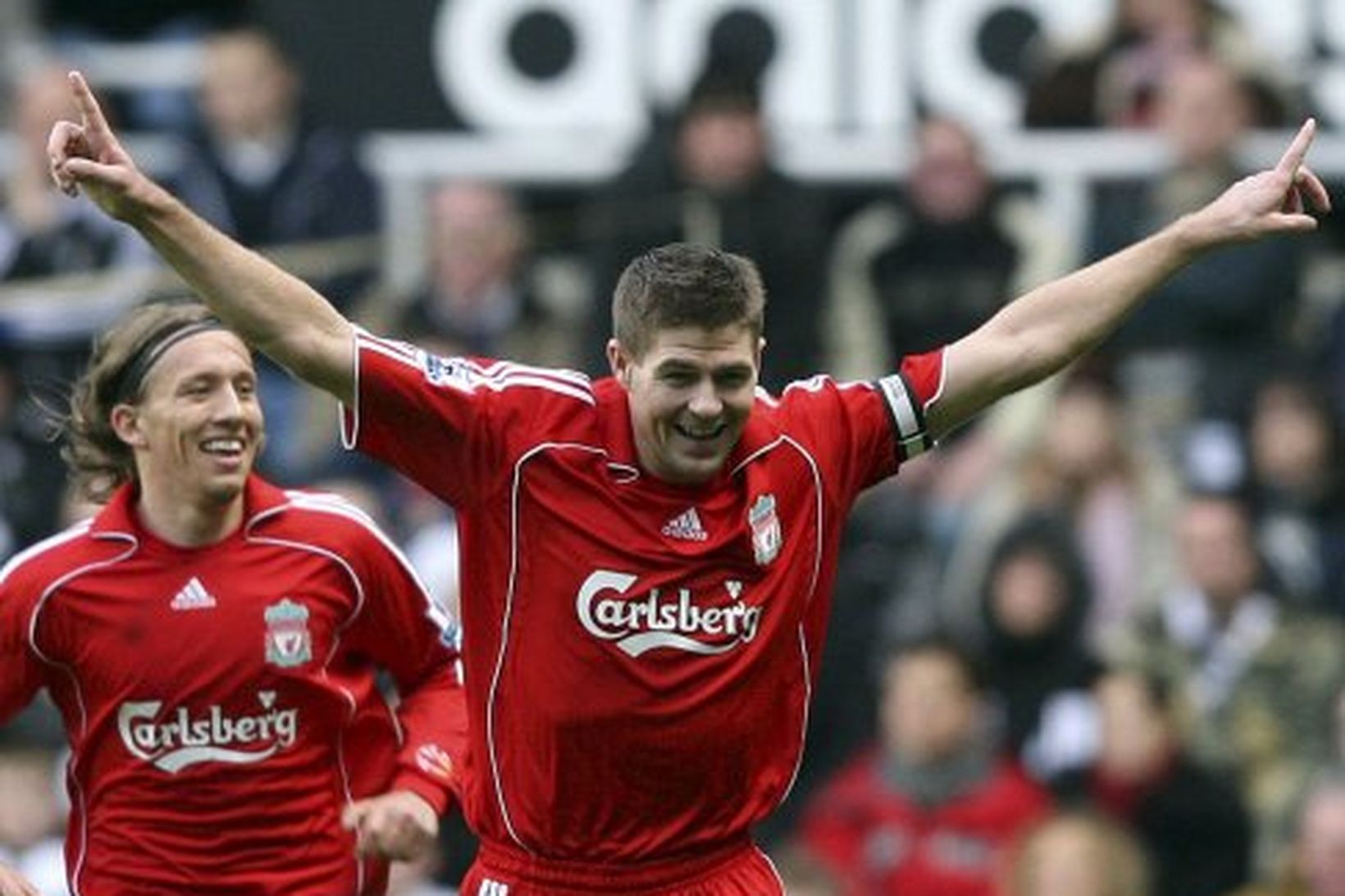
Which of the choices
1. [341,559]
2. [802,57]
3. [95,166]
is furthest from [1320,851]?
[95,166]

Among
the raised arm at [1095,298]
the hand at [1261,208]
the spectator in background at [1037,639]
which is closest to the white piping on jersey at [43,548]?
the raised arm at [1095,298]

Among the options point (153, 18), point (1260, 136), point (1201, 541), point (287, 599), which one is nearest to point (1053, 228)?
point (1260, 136)

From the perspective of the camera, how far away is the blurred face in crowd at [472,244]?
13.6 metres

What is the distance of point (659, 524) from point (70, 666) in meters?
1.44

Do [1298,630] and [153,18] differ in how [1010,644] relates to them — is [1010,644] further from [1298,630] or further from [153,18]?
[153,18]

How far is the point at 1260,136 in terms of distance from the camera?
533 inches

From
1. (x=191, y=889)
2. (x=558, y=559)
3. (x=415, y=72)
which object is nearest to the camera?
(x=558, y=559)

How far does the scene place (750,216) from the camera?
12961 millimetres

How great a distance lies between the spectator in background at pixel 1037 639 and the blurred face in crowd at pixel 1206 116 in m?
1.55

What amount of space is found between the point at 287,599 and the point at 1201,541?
14.9 ft

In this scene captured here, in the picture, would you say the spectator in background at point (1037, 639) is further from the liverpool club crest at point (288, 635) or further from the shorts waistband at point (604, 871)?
the shorts waistband at point (604, 871)

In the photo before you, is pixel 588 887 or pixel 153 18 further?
pixel 153 18

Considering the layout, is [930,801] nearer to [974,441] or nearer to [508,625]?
[974,441]

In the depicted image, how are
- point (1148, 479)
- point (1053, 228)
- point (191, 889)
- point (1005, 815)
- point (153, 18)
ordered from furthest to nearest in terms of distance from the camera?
point (153, 18) < point (1053, 228) < point (1148, 479) < point (1005, 815) < point (191, 889)
